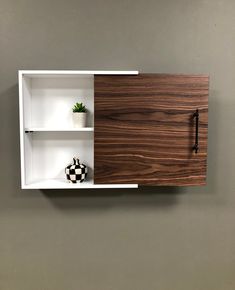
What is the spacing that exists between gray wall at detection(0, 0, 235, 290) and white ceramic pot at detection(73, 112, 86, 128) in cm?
29

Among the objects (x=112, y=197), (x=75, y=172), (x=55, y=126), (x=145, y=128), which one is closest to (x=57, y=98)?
(x=55, y=126)

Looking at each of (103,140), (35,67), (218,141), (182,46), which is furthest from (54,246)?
(182,46)

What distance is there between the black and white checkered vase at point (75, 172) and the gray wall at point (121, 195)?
15cm

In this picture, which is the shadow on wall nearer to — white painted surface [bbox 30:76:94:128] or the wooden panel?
the wooden panel

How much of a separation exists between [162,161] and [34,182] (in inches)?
27.5

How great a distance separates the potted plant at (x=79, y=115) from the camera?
4.66 ft

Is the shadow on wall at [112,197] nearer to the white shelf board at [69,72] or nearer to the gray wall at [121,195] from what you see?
the gray wall at [121,195]

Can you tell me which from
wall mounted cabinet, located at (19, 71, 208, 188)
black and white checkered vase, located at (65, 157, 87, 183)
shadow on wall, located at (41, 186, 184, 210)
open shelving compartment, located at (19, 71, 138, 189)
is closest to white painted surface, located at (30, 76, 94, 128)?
open shelving compartment, located at (19, 71, 138, 189)

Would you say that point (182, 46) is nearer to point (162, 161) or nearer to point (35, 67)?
point (162, 161)

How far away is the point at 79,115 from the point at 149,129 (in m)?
0.39

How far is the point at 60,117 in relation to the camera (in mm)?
1511

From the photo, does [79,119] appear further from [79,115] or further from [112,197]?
[112,197]

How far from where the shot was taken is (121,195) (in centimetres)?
155

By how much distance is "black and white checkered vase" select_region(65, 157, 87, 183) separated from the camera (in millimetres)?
1409
